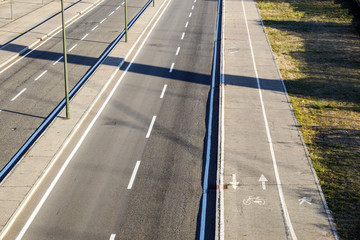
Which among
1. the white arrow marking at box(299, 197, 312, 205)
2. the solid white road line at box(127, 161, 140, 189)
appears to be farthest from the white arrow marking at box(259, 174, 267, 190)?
the solid white road line at box(127, 161, 140, 189)

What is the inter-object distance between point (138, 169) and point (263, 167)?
19.8 feet

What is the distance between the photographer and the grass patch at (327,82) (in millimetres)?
22609

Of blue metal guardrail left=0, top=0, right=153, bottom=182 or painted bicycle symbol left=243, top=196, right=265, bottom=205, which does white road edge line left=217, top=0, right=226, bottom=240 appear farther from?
blue metal guardrail left=0, top=0, right=153, bottom=182

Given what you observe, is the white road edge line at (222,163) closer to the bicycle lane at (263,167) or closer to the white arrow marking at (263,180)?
the bicycle lane at (263,167)

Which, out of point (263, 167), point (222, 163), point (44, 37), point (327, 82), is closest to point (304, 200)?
point (263, 167)

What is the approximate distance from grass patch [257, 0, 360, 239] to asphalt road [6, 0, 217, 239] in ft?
19.9

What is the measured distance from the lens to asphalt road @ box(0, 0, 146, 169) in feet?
91.1

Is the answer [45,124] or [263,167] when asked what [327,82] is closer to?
[263,167]

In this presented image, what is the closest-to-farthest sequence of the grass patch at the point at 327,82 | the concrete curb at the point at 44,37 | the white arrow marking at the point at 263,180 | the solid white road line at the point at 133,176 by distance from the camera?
the white arrow marking at the point at 263,180 < the solid white road line at the point at 133,176 < the grass patch at the point at 327,82 < the concrete curb at the point at 44,37

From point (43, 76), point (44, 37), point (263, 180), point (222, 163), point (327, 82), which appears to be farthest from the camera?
point (44, 37)

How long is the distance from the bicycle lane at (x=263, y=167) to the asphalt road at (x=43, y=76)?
11062 mm

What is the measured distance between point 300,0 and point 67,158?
4829 cm

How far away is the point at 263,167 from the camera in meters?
23.7

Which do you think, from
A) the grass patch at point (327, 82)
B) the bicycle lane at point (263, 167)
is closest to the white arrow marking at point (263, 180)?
the bicycle lane at point (263, 167)
